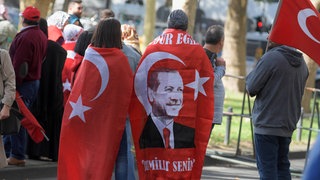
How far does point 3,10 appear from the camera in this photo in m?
11.5

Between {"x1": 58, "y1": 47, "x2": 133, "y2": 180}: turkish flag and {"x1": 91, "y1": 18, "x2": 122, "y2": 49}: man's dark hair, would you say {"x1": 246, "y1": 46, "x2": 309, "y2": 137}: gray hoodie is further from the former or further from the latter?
{"x1": 91, "y1": 18, "x2": 122, "y2": 49}: man's dark hair

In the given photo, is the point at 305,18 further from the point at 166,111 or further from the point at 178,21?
the point at 166,111

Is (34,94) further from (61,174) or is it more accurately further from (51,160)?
(61,174)

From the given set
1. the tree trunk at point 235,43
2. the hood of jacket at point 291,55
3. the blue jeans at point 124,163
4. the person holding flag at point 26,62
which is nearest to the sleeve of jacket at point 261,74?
the hood of jacket at point 291,55

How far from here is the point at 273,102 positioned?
8430mm

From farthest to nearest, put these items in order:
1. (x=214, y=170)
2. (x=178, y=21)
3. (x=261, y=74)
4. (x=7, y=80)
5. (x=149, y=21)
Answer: (x=149, y=21) → (x=214, y=170) → (x=7, y=80) → (x=261, y=74) → (x=178, y=21)

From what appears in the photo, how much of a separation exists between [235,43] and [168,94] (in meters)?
21.0

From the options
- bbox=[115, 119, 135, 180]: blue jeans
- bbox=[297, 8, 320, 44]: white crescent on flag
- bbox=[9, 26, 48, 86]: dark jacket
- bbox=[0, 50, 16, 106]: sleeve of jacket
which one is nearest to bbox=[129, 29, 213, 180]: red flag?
bbox=[115, 119, 135, 180]: blue jeans

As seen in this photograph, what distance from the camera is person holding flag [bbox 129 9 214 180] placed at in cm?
813

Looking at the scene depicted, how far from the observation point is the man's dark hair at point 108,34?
27.2 feet

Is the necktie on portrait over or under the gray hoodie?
under

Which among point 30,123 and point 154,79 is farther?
point 30,123

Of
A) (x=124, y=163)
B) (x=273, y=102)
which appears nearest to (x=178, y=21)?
(x=273, y=102)

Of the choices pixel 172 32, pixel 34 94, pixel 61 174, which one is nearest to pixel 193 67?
pixel 172 32
